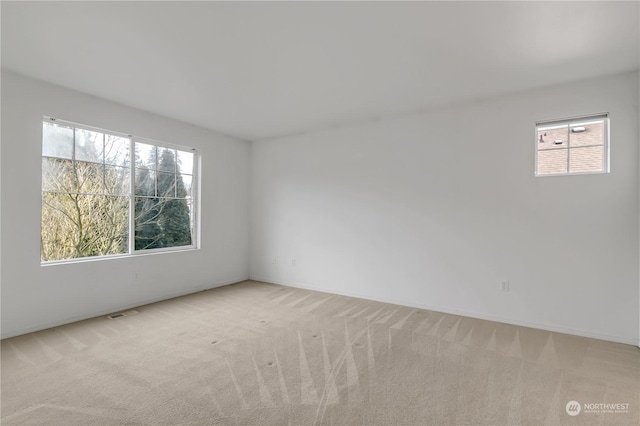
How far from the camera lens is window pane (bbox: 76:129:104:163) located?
378 cm

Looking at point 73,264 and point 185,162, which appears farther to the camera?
point 185,162

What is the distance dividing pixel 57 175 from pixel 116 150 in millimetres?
772

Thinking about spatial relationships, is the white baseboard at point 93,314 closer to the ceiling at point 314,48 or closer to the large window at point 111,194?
the large window at point 111,194

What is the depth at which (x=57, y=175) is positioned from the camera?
358 centimetres

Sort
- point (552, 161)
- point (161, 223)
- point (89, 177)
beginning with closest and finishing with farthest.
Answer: point (552, 161) < point (89, 177) < point (161, 223)

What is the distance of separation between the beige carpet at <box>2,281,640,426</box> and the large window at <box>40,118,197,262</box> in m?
1.07

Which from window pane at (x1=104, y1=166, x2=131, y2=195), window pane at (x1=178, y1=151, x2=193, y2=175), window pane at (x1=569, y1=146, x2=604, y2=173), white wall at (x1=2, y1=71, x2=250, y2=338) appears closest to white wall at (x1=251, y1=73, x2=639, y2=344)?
window pane at (x1=569, y1=146, x2=604, y2=173)

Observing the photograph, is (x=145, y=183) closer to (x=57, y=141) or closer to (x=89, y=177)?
(x=89, y=177)

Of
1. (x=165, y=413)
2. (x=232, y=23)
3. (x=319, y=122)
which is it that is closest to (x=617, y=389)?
(x=165, y=413)

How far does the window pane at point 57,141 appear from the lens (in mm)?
3488

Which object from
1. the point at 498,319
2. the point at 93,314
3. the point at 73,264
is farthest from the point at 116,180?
the point at 498,319

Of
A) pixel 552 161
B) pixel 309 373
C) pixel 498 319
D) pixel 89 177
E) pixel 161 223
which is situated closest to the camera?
pixel 309 373

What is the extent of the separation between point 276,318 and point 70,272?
2.51 meters

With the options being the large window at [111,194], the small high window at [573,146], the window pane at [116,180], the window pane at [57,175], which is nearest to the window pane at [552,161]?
the small high window at [573,146]
